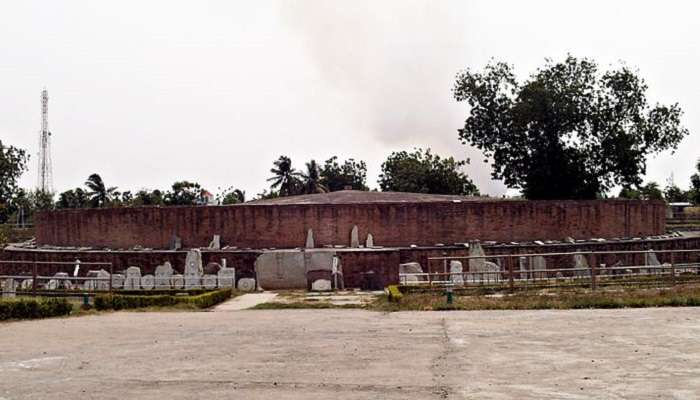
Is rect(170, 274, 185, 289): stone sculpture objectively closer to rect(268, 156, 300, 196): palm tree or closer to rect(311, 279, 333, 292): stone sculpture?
rect(311, 279, 333, 292): stone sculpture

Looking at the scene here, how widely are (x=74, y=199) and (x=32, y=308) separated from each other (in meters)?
56.1

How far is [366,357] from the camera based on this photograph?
8641 mm

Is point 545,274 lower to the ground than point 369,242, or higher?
lower

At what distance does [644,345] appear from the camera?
9047 mm

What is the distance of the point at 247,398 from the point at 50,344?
4.90 metres

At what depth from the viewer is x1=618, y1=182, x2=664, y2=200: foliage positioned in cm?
5805

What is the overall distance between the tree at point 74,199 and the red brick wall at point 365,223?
3796 cm

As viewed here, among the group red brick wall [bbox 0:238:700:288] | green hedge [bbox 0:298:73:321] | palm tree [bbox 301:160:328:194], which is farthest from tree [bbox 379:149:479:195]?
green hedge [bbox 0:298:73:321]

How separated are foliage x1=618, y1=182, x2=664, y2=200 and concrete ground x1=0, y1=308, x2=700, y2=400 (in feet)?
156

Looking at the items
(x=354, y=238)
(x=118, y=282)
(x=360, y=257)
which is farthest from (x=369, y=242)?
(x=118, y=282)

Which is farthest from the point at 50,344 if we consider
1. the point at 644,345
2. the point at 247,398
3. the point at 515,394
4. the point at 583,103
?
the point at 583,103

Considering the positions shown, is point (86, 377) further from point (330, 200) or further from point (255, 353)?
point (330, 200)

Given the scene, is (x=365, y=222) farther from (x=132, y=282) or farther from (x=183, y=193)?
(x=183, y=193)

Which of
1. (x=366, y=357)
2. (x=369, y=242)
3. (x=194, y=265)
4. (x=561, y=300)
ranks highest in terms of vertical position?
(x=369, y=242)
